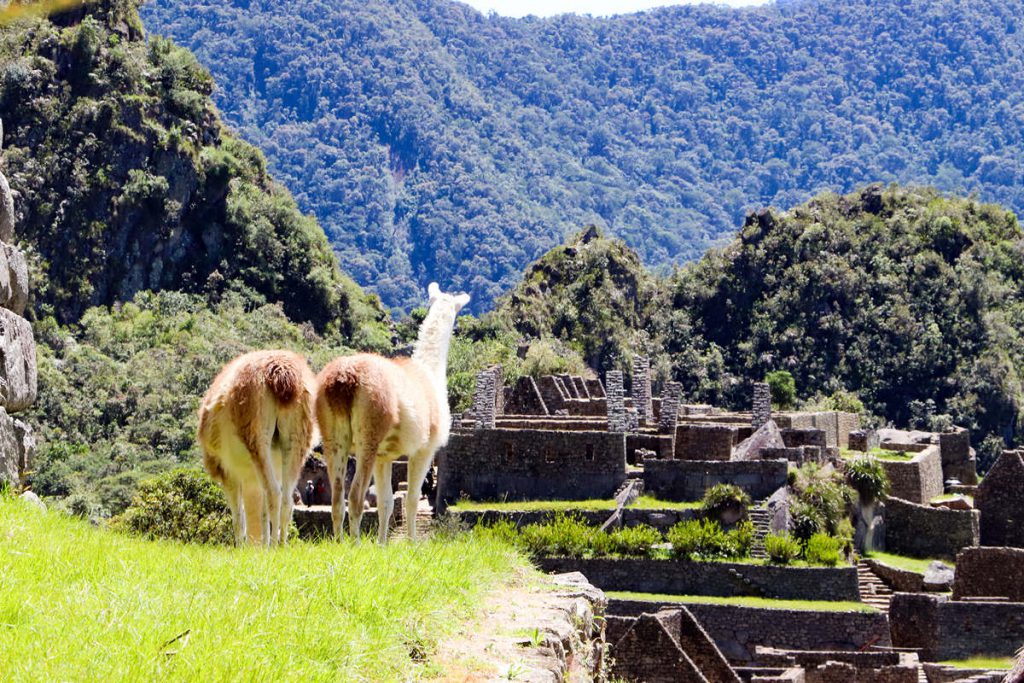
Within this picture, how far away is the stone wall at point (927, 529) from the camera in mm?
37531

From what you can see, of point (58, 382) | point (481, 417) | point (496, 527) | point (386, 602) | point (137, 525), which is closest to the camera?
point (386, 602)

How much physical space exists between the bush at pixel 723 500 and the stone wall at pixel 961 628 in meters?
4.22

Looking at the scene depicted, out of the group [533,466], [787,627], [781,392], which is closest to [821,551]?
[787,627]

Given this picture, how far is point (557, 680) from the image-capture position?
9930mm

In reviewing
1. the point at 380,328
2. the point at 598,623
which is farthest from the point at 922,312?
the point at 598,623

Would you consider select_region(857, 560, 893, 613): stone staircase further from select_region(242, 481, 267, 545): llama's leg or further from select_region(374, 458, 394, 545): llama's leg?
select_region(242, 481, 267, 545): llama's leg

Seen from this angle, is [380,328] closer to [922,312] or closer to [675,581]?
[922,312]

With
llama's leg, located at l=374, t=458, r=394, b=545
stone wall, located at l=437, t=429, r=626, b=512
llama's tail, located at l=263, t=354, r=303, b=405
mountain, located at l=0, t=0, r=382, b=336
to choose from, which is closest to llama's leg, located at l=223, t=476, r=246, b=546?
llama's tail, located at l=263, t=354, r=303, b=405

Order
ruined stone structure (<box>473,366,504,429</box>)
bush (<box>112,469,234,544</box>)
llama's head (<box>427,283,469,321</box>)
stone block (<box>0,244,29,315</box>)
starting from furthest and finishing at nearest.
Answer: ruined stone structure (<box>473,366,504,429</box>), bush (<box>112,469,234,544</box>), llama's head (<box>427,283,469,321</box>), stone block (<box>0,244,29,315</box>)

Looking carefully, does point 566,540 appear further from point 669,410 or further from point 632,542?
point 669,410

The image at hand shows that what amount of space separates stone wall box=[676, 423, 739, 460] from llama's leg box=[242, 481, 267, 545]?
906 inches

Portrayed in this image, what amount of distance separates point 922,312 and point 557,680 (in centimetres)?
8468

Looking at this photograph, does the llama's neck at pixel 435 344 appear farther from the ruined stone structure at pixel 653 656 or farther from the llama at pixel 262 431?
the ruined stone structure at pixel 653 656

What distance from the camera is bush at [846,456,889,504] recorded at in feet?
120
